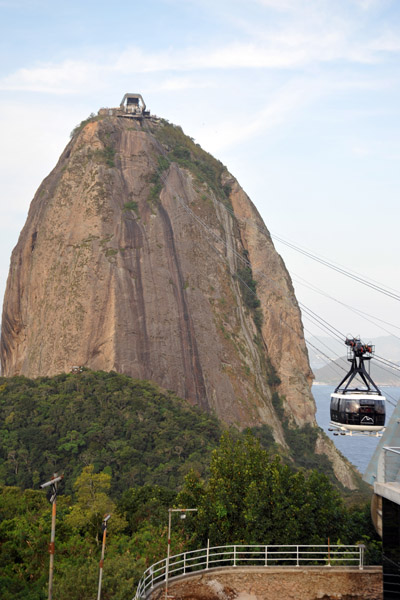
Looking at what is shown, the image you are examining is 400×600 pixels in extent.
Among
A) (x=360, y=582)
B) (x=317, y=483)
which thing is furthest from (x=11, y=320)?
(x=360, y=582)

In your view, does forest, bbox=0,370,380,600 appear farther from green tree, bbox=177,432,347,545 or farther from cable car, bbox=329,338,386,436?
cable car, bbox=329,338,386,436

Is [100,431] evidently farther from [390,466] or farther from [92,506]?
[390,466]

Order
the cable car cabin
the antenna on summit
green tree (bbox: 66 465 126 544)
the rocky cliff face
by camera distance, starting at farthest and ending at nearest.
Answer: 1. the antenna on summit
2. the rocky cliff face
3. green tree (bbox: 66 465 126 544)
4. the cable car cabin

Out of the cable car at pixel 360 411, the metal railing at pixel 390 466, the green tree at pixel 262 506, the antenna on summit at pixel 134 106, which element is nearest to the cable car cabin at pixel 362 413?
the cable car at pixel 360 411

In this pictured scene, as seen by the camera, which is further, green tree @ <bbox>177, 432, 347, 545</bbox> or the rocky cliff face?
the rocky cliff face

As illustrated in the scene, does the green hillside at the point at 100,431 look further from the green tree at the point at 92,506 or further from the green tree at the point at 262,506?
the green tree at the point at 262,506

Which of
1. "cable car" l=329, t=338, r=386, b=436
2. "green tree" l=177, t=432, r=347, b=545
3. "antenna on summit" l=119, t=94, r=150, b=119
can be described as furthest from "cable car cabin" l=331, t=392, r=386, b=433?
"antenna on summit" l=119, t=94, r=150, b=119

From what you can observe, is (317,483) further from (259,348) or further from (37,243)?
(37,243)
